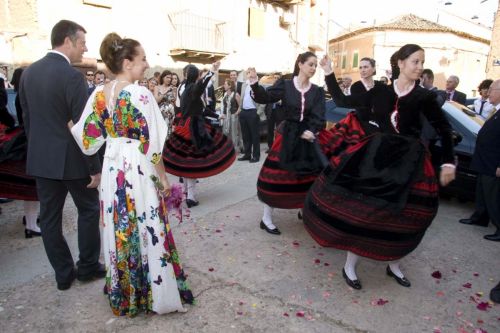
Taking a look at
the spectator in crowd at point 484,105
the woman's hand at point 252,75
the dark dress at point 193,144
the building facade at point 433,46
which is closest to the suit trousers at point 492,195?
the woman's hand at point 252,75

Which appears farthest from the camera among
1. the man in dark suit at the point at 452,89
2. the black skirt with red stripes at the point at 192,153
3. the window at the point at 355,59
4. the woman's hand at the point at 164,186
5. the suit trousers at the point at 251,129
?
the window at the point at 355,59

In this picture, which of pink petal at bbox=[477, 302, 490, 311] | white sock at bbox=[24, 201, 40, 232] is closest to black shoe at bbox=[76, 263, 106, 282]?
white sock at bbox=[24, 201, 40, 232]

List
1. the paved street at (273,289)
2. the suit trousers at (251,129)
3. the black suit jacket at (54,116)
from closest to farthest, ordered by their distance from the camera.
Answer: the paved street at (273,289) → the black suit jacket at (54,116) → the suit trousers at (251,129)

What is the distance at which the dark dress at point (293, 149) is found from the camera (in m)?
4.19

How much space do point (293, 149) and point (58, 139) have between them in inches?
88.8

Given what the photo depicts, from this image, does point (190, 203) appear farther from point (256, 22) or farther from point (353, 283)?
point (256, 22)

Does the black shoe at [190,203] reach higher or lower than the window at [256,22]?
lower

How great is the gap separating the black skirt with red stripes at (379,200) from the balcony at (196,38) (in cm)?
1437

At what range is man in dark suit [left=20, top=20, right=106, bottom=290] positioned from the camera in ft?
9.64

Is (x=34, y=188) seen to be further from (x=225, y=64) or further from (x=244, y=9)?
(x=244, y=9)

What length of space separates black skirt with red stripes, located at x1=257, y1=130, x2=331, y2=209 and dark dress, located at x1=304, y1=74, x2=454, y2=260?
35.5 inches

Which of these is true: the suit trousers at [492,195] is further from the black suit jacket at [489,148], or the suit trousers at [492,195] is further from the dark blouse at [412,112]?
the dark blouse at [412,112]

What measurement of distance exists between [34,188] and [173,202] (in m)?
2.14

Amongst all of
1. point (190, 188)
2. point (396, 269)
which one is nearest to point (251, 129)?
point (190, 188)
